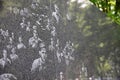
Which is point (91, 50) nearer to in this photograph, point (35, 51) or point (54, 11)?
point (54, 11)

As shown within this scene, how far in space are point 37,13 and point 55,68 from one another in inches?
88.6

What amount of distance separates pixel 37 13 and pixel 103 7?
879 centimetres

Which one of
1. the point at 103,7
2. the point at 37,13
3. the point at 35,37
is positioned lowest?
the point at 103,7

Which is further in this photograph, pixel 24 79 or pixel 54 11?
pixel 54 11

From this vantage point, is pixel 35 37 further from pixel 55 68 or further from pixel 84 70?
pixel 84 70

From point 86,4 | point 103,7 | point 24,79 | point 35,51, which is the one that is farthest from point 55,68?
point 103,7

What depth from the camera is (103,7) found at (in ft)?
4.99

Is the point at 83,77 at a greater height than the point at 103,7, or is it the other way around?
the point at 83,77

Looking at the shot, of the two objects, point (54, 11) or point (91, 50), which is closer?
point (54, 11)

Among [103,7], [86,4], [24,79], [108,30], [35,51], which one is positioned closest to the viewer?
[103,7]

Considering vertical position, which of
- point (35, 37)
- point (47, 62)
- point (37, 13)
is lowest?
point (47, 62)

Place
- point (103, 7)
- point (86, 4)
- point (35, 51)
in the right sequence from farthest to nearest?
point (86, 4) → point (35, 51) → point (103, 7)

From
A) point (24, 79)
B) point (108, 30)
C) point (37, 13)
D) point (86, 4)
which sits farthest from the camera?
point (86, 4)

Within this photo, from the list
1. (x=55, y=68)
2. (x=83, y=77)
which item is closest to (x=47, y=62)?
(x=55, y=68)
